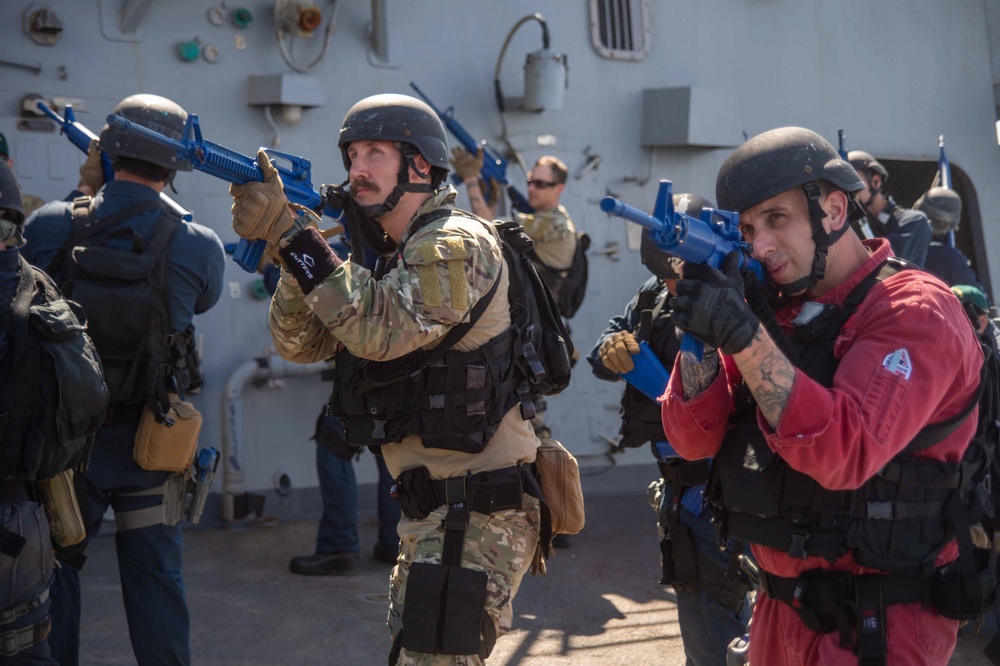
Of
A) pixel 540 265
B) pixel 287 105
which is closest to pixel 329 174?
pixel 287 105

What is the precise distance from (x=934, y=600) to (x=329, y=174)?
618cm

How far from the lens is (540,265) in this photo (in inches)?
294

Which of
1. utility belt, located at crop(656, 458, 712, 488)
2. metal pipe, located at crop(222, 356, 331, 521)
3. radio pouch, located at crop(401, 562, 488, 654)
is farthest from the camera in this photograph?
metal pipe, located at crop(222, 356, 331, 521)

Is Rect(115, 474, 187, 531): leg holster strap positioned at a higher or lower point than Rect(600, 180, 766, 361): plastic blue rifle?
lower

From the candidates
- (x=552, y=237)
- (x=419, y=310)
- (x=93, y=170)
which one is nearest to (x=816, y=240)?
(x=419, y=310)

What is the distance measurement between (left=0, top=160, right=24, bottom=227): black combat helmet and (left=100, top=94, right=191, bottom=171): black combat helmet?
625 mm

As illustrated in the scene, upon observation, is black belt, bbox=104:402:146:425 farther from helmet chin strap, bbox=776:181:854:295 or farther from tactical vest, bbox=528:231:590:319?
tactical vest, bbox=528:231:590:319

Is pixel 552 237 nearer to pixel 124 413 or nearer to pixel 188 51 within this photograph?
pixel 188 51

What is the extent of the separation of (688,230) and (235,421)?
560 cm

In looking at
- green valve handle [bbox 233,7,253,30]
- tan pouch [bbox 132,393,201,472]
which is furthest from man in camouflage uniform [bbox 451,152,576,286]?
tan pouch [bbox 132,393,201,472]

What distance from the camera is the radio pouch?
3062 millimetres

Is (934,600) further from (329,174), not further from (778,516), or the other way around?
(329,174)

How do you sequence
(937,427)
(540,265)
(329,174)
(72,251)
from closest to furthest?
1. (937,427)
2. (72,251)
3. (540,265)
4. (329,174)

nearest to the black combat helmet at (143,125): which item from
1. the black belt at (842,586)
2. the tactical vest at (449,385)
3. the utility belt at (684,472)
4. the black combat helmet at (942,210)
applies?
the tactical vest at (449,385)
